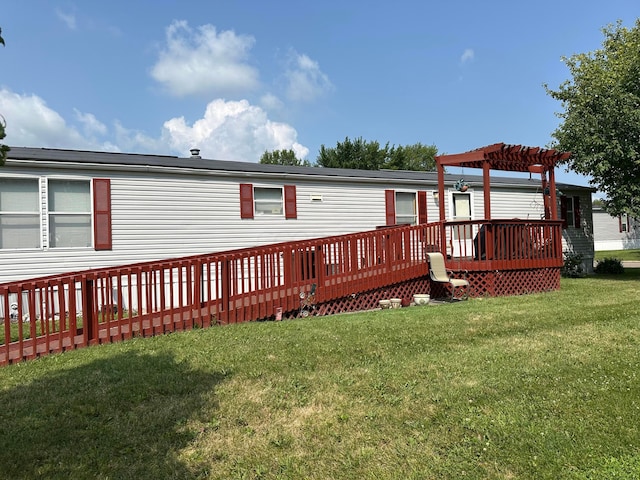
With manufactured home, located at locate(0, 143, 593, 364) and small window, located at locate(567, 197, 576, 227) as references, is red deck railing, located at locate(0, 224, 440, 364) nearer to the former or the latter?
manufactured home, located at locate(0, 143, 593, 364)

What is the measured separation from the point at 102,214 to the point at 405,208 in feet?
24.0

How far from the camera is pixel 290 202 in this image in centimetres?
1025

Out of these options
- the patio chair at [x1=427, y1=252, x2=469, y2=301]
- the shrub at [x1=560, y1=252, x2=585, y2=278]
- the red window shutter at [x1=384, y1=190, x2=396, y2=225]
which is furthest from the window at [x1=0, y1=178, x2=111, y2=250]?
the shrub at [x1=560, y1=252, x2=585, y2=278]

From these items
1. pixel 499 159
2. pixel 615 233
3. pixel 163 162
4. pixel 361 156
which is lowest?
pixel 615 233

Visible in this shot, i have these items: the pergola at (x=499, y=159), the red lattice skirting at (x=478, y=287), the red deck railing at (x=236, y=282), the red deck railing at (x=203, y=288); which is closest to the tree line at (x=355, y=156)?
the pergola at (x=499, y=159)

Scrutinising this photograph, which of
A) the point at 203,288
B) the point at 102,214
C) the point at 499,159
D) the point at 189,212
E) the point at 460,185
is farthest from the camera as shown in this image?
the point at 460,185

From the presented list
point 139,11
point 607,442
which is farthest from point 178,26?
point 607,442

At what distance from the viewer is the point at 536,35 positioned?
12.5 m

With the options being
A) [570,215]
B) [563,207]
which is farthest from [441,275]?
[570,215]

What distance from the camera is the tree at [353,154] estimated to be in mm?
38812

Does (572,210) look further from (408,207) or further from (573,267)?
(408,207)

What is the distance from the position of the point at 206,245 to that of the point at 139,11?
5.94 m

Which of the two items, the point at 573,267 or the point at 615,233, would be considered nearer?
the point at 573,267

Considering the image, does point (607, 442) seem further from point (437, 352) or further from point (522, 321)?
point (522, 321)
